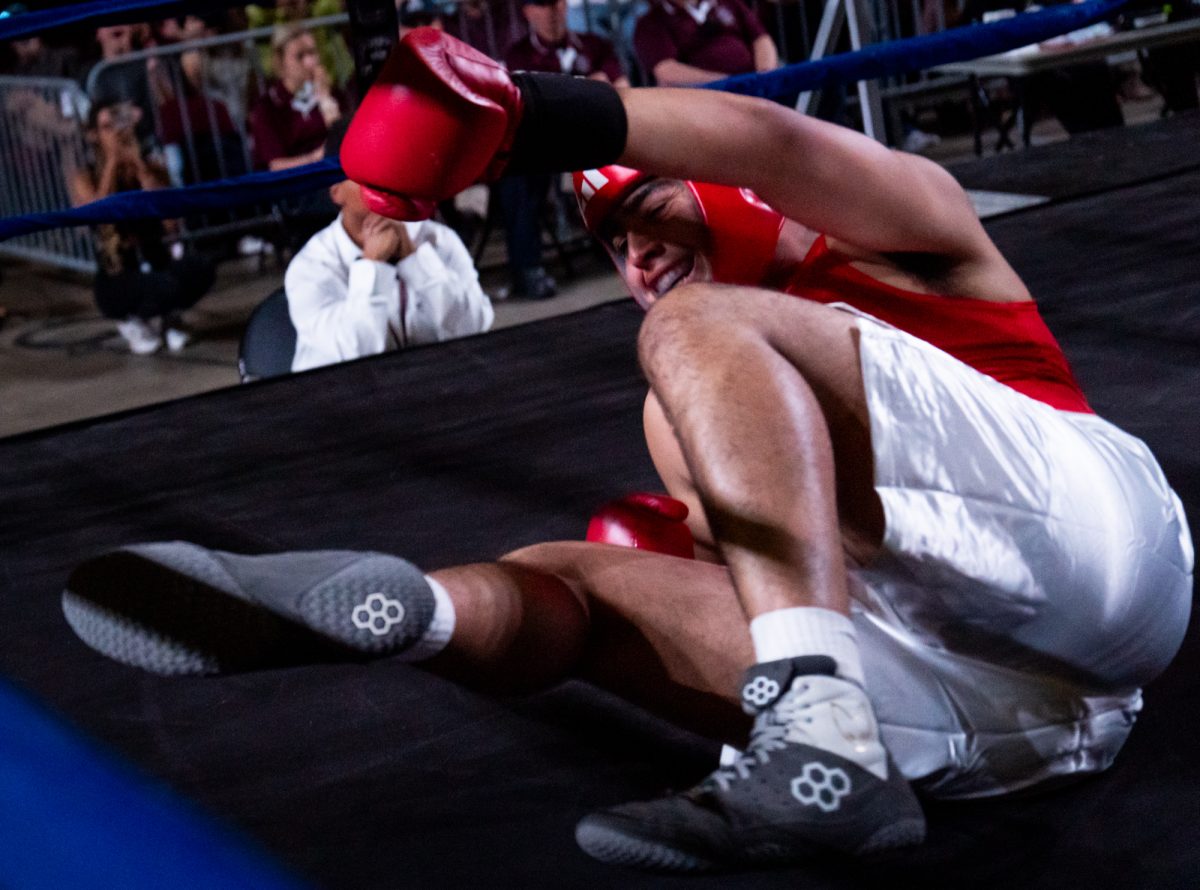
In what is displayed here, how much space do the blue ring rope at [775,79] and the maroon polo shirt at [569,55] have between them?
1770 millimetres

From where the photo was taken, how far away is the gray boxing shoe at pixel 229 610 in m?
0.90

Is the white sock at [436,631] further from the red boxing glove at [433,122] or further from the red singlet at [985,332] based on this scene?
the red singlet at [985,332]

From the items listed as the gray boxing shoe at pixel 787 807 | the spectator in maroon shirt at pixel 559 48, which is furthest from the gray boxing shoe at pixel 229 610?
the spectator in maroon shirt at pixel 559 48

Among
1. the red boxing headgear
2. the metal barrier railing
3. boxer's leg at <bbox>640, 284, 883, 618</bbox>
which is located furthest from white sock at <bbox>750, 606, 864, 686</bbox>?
the metal barrier railing

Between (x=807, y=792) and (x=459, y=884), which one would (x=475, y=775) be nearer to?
(x=459, y=884)

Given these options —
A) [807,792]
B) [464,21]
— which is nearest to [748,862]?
[807,792]

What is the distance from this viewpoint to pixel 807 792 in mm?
869

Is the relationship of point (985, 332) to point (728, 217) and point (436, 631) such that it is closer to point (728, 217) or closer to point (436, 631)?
point (728, 217)

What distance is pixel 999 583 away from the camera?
40.1 inches

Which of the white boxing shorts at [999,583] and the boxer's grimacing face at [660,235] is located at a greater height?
the boxer's grimacing face at [660,235]

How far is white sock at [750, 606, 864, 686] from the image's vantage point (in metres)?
0.91

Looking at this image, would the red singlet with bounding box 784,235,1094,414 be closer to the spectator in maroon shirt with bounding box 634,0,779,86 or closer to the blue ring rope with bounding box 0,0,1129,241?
the blue ring rope with bounding box 0,0,1129,241

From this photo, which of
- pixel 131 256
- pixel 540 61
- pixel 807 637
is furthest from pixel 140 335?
pixel 807 637

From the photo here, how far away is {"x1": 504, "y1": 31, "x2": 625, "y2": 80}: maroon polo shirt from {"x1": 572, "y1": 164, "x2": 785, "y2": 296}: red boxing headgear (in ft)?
10.7
